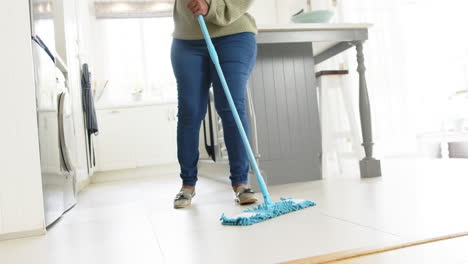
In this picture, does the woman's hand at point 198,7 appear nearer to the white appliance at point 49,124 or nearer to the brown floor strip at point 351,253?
the white appliance at point 49,124

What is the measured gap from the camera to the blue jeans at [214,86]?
1.70 m

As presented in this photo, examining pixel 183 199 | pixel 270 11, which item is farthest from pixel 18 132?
pixel 270 11

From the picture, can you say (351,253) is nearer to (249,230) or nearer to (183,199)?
(249,230)

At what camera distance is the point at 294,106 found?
2535mm

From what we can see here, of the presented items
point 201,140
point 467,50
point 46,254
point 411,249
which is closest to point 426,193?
point 411,249

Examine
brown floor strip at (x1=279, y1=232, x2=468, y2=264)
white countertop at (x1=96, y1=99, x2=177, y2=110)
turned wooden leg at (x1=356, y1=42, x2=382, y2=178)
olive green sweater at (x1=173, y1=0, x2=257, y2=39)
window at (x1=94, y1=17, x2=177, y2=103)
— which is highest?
window at (x1=94, y1=17, x2=177, y2=103)

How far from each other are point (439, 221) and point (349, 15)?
3.46m

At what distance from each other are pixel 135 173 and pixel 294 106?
8.36ft

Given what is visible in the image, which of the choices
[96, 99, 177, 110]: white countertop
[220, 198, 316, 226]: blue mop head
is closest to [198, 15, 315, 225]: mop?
[220, 198, 316, 226]: blue mop head

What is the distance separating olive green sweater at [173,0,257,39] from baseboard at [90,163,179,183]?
2941 mm

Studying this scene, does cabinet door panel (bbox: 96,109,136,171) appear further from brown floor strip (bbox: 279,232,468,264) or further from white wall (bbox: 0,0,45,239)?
brown floor strip (bbox: 279,232,468,264)

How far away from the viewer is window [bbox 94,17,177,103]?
514cm

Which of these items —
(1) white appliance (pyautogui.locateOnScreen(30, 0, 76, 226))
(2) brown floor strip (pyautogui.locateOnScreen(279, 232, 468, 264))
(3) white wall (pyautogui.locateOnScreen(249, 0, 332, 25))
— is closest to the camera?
(2) brown floor strip (pyautogui.locateOnScreen(279, 232, 468, 264))

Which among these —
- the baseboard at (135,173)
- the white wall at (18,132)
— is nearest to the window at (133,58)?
the baseboard at (135,173)
